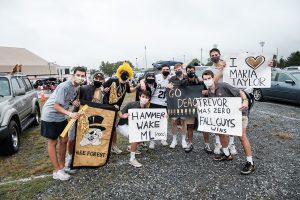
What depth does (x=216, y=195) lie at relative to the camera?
3.78 meters

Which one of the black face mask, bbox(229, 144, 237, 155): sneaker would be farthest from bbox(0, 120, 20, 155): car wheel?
bbox(229, 144, 237, 155): sneaker

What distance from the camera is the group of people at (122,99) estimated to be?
4324 millimetres

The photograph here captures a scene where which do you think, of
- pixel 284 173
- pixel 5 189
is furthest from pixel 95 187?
pixel 284 173

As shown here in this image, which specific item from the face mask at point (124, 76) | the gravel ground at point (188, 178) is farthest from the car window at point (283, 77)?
the face mask at point (124, 76)

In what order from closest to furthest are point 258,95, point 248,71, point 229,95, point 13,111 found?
point 229,95 < point 248,71 < point 13,111 < point 258,95

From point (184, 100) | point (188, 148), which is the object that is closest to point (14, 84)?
point (184, 100)

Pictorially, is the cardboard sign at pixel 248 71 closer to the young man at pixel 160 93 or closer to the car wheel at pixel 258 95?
the young man at pixel 160 93

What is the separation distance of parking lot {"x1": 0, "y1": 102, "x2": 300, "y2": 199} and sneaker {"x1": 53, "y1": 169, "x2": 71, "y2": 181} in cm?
8

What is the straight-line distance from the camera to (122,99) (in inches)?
211

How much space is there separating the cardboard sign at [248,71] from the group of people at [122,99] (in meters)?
0.59

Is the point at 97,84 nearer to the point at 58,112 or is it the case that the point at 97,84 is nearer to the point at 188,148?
the point at 58,112

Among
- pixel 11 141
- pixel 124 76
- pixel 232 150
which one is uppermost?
pixel 124 76

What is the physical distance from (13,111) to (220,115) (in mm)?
4548

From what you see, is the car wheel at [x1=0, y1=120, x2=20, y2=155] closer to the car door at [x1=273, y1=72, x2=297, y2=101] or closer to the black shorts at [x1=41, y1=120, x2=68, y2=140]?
the black shorts at [x1=41, y1=120, x2=68, y2=140]
